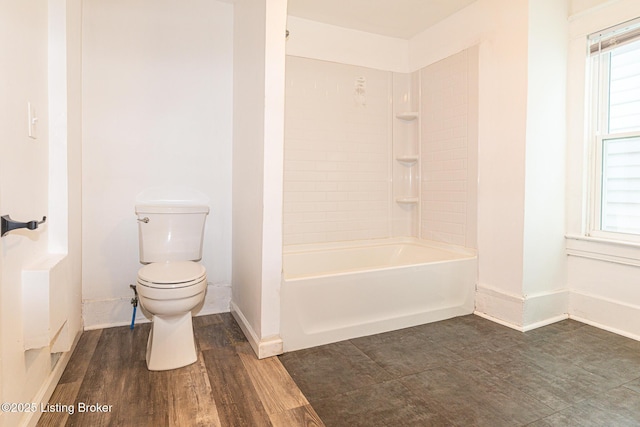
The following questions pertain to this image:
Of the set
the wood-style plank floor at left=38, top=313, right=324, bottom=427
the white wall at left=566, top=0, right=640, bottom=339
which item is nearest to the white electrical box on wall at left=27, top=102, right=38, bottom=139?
the wood-style plank floor at left=38, top=313, right=324, bottom=427

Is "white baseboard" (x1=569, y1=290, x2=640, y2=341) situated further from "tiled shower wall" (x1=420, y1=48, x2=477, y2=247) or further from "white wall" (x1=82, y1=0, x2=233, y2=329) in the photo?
"white wall" (x1=82, y1=0, x2=233, y2=329)

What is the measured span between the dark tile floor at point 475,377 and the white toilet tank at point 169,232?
39.4 inches

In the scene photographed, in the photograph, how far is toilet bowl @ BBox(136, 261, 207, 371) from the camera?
1869 mm

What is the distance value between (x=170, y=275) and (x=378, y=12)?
256 centimetres

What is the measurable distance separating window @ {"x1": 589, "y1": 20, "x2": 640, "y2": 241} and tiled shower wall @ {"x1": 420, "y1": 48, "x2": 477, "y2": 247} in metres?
0.80

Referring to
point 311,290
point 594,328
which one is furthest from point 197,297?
point 594,328

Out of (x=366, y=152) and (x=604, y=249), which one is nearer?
(x=604, y=249)

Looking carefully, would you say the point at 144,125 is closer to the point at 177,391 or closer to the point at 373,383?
the point at 177,391

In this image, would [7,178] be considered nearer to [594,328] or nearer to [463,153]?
[463,153]

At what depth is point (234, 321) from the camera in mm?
2611

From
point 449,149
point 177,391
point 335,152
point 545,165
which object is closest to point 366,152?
point 335,152

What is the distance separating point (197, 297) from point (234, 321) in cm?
72

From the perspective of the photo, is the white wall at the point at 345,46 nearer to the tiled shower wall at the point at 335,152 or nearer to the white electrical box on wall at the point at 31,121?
the tiled shower wall at the point at 335,152

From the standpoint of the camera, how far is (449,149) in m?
3.03
